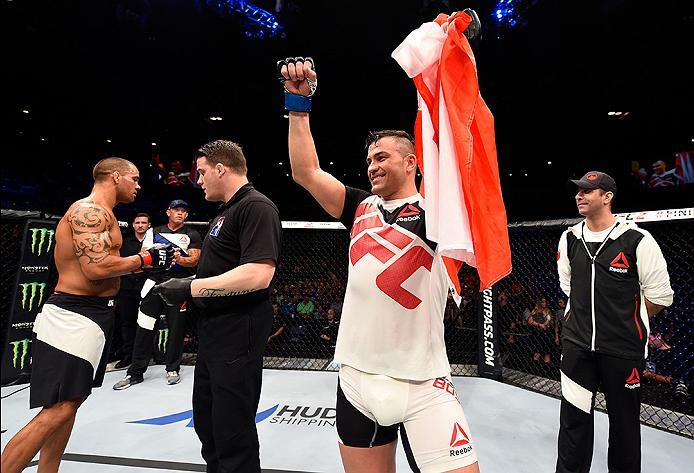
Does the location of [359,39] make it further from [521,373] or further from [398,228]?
[398,228]

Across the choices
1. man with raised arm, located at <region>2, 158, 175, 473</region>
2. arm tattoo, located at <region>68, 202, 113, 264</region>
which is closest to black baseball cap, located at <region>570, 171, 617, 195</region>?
man with raised arm, located at <region>2, 158, 175, 473</region>

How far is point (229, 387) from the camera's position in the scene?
1.81m

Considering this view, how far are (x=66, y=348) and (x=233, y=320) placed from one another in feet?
3.41

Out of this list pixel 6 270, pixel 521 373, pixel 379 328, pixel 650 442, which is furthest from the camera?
pixel 521 373

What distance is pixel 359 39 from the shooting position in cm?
782

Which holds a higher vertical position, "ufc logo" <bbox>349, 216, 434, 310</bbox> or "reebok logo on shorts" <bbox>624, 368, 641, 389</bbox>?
"ufc logo" <bbox>349, 216, 434, 310</bbox>

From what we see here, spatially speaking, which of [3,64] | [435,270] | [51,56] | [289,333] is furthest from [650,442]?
[3,64]

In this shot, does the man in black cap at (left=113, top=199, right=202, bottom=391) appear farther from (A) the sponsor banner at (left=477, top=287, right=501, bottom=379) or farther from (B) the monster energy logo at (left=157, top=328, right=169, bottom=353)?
(A) the sponsor banner at (left=477, top=287, right=501, bottom=379)

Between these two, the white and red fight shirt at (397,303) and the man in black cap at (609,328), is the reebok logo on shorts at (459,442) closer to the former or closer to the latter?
the white and red fight shirt at (397,303)

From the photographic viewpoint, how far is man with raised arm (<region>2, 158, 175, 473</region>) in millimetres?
2008

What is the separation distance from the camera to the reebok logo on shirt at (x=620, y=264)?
7.54ft

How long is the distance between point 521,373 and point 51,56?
9683 millimetres

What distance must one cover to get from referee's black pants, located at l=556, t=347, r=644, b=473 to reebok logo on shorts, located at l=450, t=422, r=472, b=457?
1432 mm

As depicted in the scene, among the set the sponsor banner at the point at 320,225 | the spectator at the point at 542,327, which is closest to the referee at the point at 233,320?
the sponsor banner at the point at 320,225
